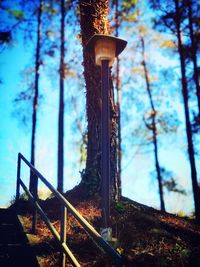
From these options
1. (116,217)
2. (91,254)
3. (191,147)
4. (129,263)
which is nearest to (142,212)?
(116,217)

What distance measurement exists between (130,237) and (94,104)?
3.38 meters

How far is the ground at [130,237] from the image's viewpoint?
16.9 feet

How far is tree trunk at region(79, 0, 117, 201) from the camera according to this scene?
307 inches

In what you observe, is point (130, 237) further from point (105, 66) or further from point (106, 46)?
point (106, 46)

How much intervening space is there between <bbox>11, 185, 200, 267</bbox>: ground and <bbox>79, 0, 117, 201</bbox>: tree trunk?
0.49 m

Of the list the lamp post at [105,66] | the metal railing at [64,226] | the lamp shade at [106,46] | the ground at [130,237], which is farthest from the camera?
the lamp shade at [106,46]

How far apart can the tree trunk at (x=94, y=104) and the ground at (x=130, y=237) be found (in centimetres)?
49

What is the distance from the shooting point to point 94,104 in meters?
8.19

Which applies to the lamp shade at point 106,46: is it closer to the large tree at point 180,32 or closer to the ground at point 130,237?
the ground at point 130,237

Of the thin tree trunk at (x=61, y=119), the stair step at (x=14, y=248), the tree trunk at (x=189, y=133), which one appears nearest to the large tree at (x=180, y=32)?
the tree trunk at (x=189, y=133)

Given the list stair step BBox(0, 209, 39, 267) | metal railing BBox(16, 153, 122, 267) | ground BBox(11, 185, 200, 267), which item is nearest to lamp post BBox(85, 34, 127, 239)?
ground BBox(11, 185, 200, 267)

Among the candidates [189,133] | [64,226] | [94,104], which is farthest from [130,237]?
[189,133]

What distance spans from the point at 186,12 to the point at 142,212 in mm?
11767

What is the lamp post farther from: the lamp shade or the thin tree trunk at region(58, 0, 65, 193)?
the thin tree trunk at region(58, 0, 65, 193)
